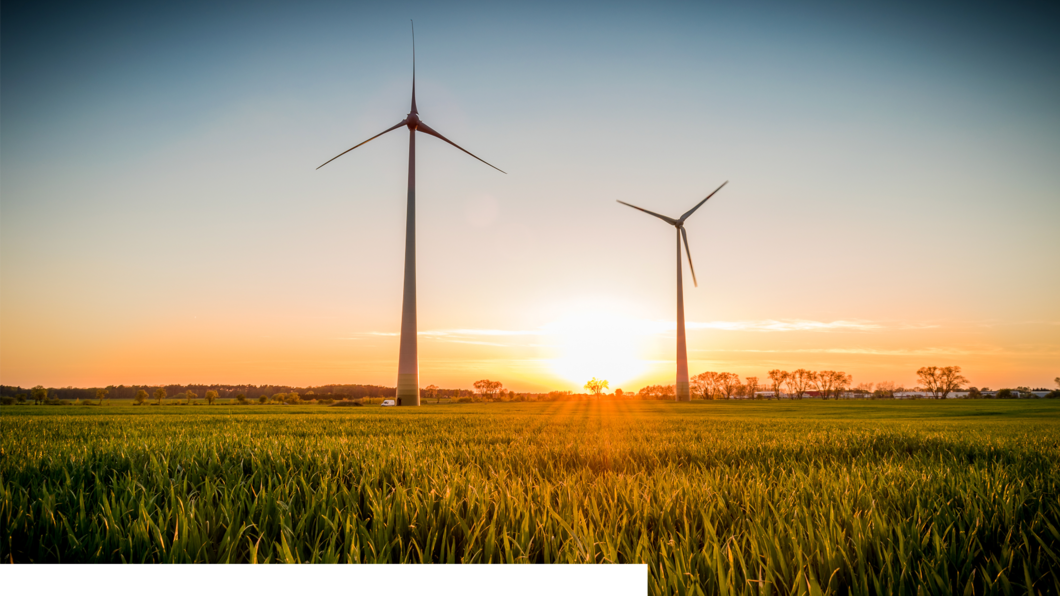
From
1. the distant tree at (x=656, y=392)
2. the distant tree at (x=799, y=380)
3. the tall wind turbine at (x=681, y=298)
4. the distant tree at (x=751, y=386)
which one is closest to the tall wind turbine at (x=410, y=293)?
the tall wind turbine at (x=681, y=298)

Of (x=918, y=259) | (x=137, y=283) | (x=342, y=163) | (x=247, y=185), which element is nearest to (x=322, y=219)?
(x=342, y=163)

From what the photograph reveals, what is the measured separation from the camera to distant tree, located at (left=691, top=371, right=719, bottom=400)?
81.6 meters

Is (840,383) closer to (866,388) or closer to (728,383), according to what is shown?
(866,388)

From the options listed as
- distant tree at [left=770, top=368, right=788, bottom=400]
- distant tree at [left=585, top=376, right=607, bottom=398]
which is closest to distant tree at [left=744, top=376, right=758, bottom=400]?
distant tree at [left=770, top=368, right=788, bottom=400]

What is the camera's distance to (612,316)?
49.6 feet

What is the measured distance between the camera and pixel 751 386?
70.0m

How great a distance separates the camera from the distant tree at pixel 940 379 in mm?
40828

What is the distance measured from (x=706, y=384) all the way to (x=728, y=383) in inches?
193

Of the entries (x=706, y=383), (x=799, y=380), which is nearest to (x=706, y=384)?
(x=706, y=383)

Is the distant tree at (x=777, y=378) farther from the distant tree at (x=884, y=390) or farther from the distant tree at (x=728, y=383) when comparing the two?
the distant tree at (x=728, y=383)

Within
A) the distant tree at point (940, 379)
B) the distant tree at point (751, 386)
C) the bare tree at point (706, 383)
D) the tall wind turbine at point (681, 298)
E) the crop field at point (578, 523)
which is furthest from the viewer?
the bare tree at point (706, 383)

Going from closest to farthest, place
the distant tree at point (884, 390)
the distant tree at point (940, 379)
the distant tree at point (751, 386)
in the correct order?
the distant tree at point (940, 379) → the distant tree at point (884, 390) → the distant tree at point (751, 386)

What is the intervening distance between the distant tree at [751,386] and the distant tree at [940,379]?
883 inches

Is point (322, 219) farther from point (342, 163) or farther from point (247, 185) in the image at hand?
point (247, 185)
